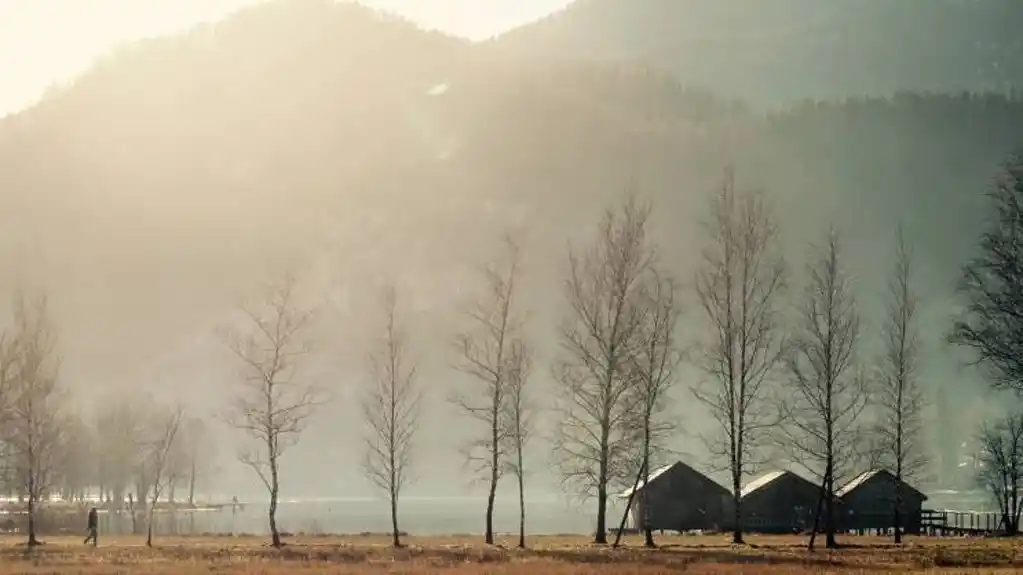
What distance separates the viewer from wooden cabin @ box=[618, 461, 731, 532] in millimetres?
98438

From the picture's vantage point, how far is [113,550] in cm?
4959

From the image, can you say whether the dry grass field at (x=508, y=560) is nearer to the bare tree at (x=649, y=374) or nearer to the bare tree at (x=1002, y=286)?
the bare tree at (x=649, y=374)

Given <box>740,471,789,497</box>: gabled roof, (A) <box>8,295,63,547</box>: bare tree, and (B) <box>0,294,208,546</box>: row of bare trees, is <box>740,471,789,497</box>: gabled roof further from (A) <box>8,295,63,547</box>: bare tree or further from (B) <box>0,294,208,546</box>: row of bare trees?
(A) <box>8,295,63,547</box>: bare tree

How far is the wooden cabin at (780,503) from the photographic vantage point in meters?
98.4

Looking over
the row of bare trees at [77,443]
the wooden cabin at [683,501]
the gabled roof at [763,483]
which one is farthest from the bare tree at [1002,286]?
the gabled roof at [763,483]

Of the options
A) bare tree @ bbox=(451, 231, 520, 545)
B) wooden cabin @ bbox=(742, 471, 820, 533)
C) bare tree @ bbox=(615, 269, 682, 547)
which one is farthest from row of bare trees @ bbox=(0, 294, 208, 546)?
wooden cabin @ bbox=(742, 471, 820, 533)

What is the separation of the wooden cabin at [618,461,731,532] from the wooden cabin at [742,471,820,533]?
226cm

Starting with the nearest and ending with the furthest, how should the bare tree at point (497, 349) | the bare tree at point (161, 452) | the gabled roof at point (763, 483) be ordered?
1. the bare tree at point (497, 349)
2. the bare tree at point (161, 452)
3. the gabled roof at point (763, 483)

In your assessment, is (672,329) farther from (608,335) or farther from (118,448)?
(118,448)

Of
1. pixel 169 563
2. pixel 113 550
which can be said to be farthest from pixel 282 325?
Result: pixel 169 563

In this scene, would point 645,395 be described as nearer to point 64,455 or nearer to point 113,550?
point 113,550

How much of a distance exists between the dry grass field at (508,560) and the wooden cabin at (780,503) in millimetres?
47371

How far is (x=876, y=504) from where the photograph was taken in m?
101

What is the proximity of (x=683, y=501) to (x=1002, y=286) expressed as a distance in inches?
2572
